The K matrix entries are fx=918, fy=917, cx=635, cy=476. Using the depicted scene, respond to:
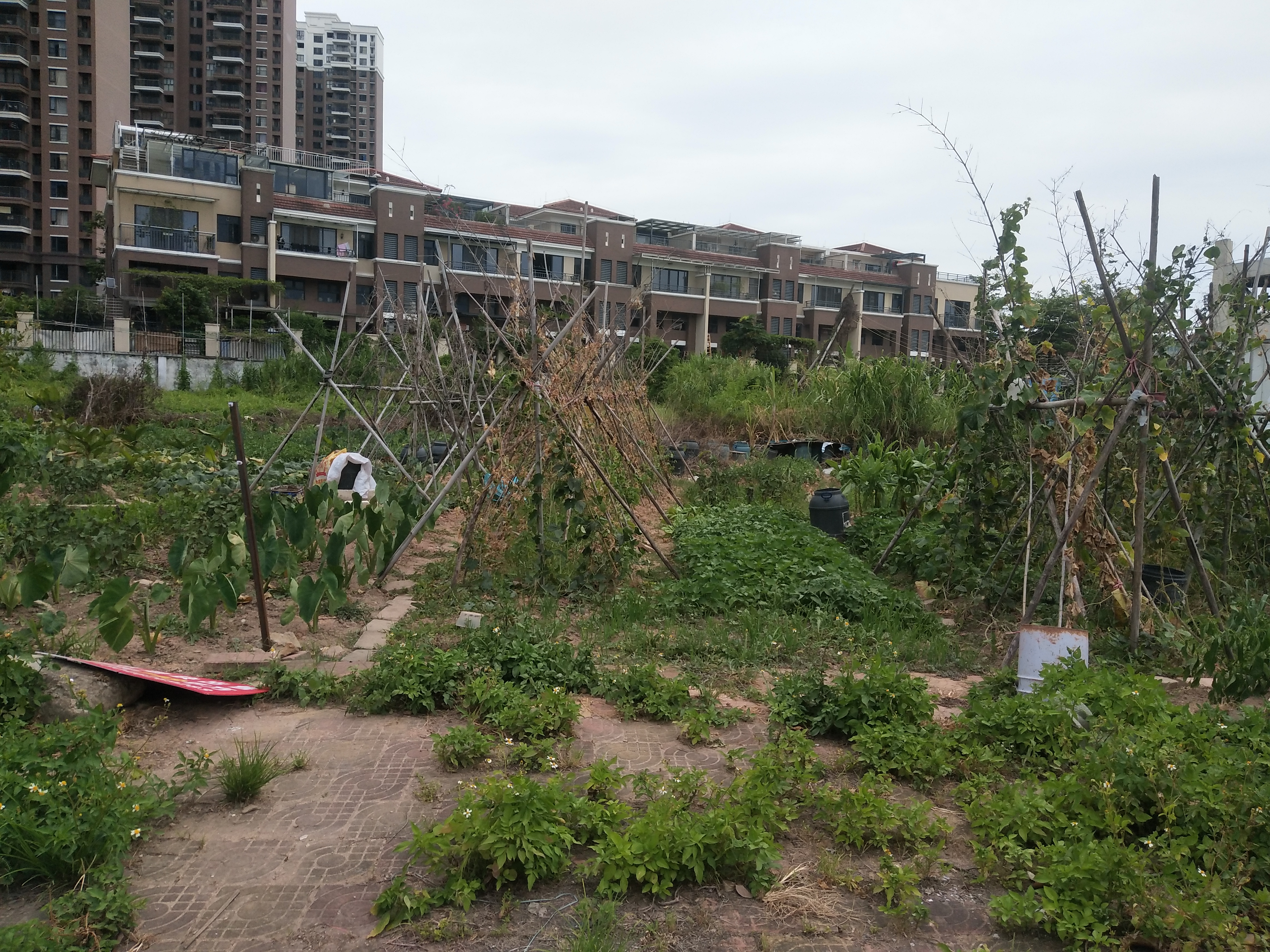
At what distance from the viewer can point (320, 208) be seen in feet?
126

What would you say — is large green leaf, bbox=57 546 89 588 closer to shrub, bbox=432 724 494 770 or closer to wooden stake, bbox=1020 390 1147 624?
shrub, bbox=432 724 494 770

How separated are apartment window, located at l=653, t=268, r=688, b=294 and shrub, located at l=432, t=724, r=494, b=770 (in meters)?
42.6

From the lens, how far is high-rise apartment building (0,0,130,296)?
4688cm

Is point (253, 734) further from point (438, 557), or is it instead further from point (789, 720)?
point (438, 557)

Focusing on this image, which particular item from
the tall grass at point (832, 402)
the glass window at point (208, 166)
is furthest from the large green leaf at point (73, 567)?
the glass window at point (208, 166)

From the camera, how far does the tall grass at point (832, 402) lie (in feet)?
48.6

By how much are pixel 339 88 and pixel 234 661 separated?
9610 centimetres

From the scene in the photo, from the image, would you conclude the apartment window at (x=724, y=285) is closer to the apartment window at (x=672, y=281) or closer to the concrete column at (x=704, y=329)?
the concrete column at (x=704, y=329)

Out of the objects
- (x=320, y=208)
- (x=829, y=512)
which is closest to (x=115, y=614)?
(x=829, y=512)

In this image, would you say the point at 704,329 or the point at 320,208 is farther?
the point at 704,329

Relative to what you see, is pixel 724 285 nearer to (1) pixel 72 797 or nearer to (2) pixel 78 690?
(2) pixel 78 690

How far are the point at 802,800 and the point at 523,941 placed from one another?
128 centimetres

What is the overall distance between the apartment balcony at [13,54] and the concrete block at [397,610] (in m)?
53.6

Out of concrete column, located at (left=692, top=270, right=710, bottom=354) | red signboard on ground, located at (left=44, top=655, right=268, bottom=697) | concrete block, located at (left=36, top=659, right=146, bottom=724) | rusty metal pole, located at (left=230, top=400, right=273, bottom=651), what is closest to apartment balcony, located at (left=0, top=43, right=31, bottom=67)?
concrete column, located at (left=692, top=270, right=710, bottom=354)
